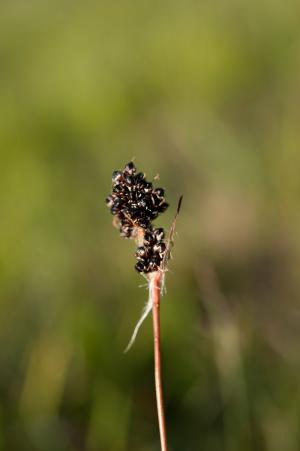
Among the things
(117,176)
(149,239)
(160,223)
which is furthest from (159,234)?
(160,223)

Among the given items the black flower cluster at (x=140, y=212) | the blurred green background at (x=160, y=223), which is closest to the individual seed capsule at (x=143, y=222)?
the black flower cluster at (x=140, y=212)

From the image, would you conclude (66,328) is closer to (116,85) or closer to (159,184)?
(159,184)

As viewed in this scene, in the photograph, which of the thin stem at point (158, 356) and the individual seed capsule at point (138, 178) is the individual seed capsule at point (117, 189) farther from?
the thin stem at point (158, 356)

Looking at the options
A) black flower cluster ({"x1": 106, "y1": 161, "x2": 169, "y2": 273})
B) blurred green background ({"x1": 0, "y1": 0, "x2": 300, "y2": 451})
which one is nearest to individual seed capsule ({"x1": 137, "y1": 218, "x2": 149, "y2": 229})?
black flower cluster ({"x1": 106, "y1": 161, "x2": 169, "y2": 273})

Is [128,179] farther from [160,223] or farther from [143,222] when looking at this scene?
[160,223]

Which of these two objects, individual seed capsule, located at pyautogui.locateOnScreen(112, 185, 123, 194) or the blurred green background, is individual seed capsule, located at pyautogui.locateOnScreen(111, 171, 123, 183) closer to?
individual seed capsule, located at pyautogui.locateOnScreen(112, 185, 123, 194)

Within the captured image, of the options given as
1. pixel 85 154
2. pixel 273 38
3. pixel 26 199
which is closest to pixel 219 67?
pixel 273 38

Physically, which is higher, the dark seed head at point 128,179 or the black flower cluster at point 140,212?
the dark seed head at point 128,179
